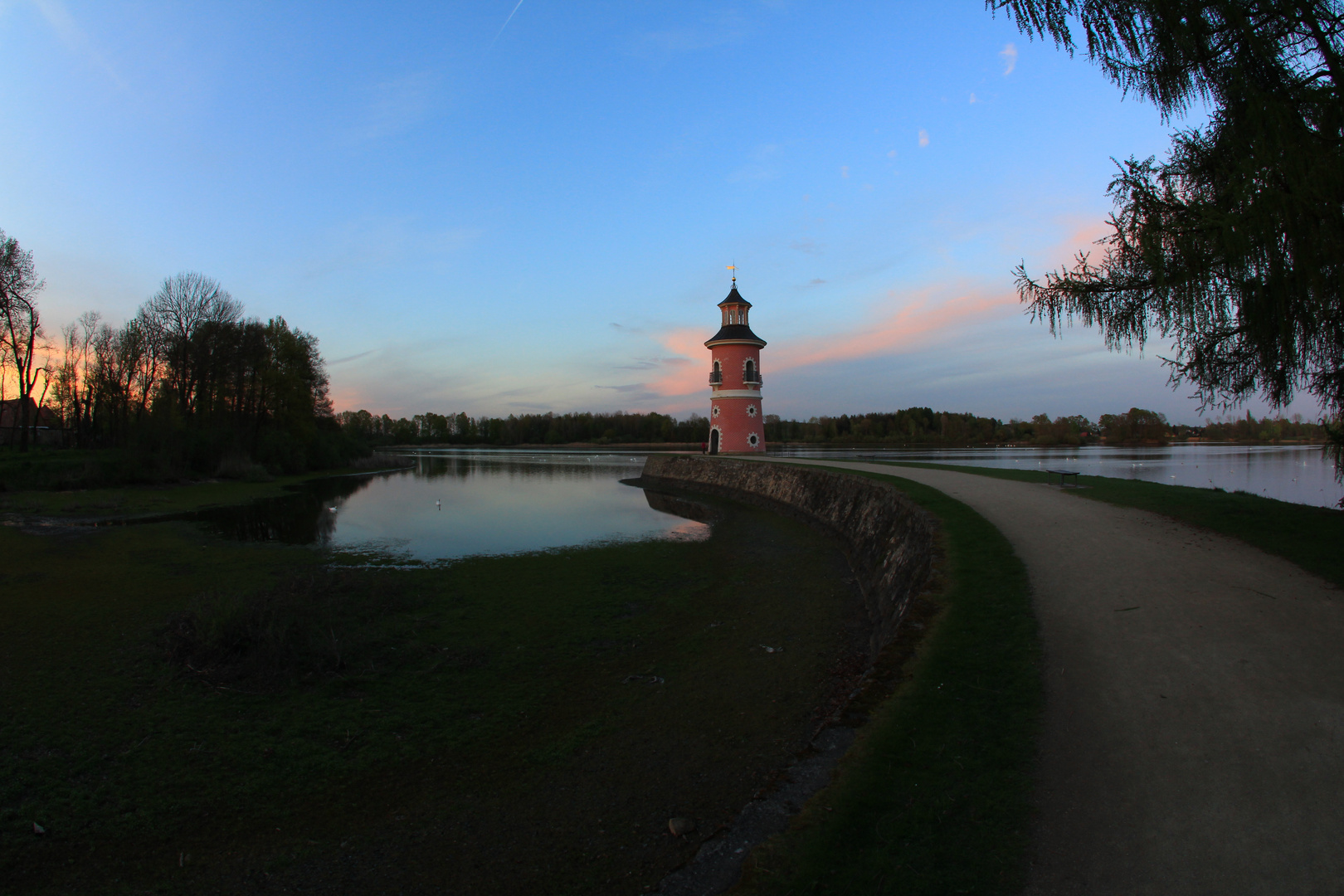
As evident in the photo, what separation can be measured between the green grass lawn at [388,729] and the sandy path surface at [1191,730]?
7.02 ft

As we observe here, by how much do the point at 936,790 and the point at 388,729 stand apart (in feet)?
15.1

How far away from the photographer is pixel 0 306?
87.7 feet

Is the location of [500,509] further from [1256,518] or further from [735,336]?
[1256,518]

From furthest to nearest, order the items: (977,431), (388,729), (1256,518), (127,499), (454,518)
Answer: (977,431), (127,499), (454,518), (1256,518), (388,729)

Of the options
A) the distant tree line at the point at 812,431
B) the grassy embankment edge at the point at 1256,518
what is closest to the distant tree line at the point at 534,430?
the distant tree line at the point at 812,431

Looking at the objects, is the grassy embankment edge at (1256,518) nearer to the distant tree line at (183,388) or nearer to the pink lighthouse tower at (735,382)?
the pink lighthouse tower at (735,382)

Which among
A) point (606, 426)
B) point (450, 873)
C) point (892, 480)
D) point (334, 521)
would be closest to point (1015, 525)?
point (892, 480)

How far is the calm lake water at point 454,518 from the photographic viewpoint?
16078 mm

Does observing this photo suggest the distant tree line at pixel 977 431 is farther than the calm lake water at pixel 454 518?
Yes

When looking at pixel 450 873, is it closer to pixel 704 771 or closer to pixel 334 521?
pixel 704 771

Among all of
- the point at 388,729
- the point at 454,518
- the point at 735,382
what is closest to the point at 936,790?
the point at 388,729

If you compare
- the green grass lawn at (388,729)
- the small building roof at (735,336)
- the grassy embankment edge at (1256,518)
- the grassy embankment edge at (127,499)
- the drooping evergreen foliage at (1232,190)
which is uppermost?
the small building roof at (735,336)

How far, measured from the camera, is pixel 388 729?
5.55m

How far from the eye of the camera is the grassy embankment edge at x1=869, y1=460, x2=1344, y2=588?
7.31 metres
